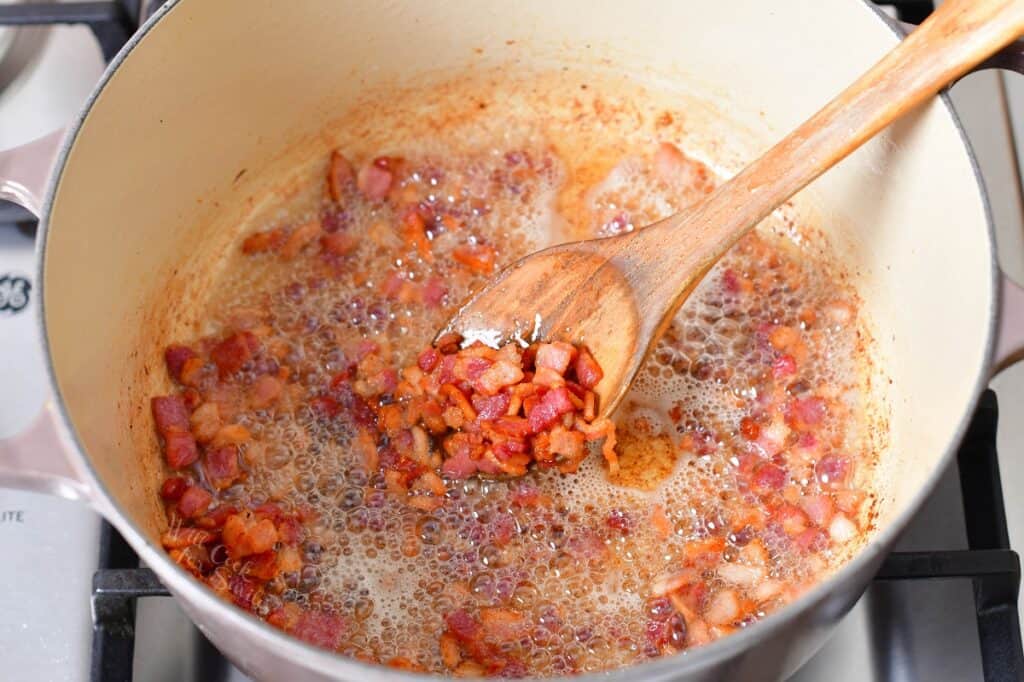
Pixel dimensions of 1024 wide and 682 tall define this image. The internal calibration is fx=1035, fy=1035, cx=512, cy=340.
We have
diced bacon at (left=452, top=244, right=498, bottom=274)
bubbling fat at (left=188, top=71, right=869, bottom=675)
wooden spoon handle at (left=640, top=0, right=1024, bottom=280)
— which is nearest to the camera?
wooden spoon handle at (left=640, top=0, right=1024, bottom=280)

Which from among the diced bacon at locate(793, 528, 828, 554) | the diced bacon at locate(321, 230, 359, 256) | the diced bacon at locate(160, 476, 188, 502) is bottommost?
the diced bacon at locate(793, 528, 828, 554)

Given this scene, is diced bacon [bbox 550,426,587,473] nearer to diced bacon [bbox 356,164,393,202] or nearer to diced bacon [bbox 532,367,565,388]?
diced bacon [bbox 532,367,565,388]

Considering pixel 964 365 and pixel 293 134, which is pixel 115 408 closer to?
pixel 293 134

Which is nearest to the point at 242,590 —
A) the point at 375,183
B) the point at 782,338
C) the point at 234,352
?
the point at 234,352

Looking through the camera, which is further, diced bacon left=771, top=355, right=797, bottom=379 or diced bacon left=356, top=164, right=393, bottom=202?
diced bacon left=356, top=164, right=393, bottom=202

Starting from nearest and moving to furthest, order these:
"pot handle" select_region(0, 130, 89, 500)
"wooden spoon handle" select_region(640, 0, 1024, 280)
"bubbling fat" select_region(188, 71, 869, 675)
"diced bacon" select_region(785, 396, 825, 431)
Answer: "pot handle" select_region(0, 130, 89, 500) < "wooden spoon handle" select_region(640, 0, 1024, 280) < "bubbling fat" select_region(188, 71, 869, 675) < "diced bacon" select_region(785, 396, 825, 431)

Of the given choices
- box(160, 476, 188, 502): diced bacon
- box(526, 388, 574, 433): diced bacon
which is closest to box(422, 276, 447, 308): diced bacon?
box(526, 388, 574, 433): diced bacon

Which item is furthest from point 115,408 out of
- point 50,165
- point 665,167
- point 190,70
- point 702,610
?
point 665,167
